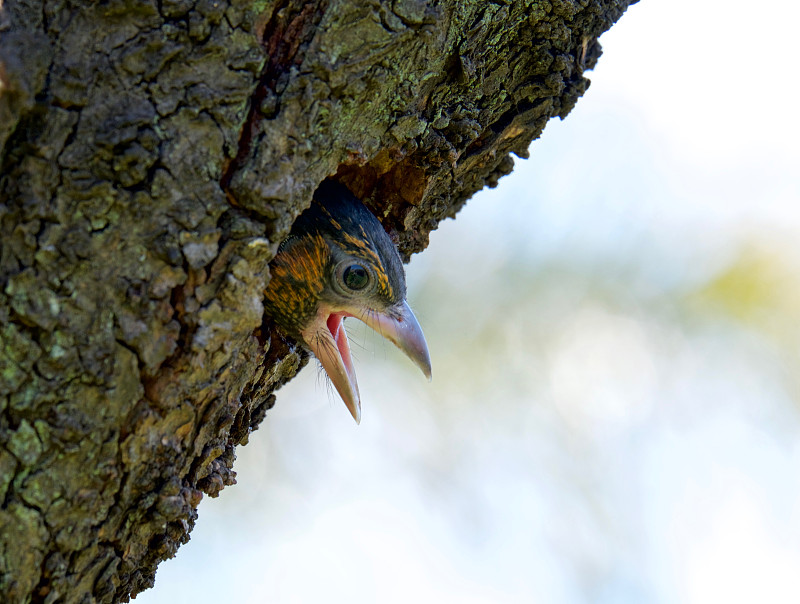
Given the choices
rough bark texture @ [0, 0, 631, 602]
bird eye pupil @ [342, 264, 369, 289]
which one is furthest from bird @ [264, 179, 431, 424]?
rough bark texture @ [0, 0, 631, 602]

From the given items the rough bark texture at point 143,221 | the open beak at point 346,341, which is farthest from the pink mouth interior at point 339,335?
the rough bark texture at point 143,221

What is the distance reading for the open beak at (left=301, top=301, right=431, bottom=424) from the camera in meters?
3.27

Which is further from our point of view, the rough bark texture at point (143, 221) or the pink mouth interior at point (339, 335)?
the pink mouth interior at point (339, 335)

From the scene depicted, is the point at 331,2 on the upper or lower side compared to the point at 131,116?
upper

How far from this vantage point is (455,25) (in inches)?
102

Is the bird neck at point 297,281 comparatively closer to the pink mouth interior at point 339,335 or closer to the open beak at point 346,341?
the open beak at point 346,341

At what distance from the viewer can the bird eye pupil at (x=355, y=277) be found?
3.34 m

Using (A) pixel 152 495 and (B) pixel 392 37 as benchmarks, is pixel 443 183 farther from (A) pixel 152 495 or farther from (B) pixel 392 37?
(A) pixel 152 495

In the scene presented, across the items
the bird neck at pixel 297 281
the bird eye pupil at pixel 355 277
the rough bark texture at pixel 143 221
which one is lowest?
the rough bark texture at pixel 143 221

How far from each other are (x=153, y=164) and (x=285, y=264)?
1271 millimetres

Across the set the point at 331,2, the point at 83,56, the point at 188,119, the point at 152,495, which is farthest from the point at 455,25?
the point at 152,495

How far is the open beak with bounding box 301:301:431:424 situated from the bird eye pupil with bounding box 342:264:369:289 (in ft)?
0.46

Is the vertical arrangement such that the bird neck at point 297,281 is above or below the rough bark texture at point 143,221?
above

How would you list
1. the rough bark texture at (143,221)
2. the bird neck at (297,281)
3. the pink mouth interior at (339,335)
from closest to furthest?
the rough bark texture at (143,221), the bird neck at (297,281), the pink mouth interior at (339,335)
